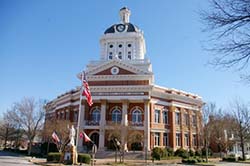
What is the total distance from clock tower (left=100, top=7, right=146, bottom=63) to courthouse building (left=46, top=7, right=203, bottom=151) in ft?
24.6

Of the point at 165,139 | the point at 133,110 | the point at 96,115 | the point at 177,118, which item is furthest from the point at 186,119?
the point at 96,115

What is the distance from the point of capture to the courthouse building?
1619 inches

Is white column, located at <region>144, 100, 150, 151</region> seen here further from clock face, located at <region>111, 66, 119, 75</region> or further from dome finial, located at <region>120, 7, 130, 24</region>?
dome finial, located at <region>120, 7, 130, 24</region>

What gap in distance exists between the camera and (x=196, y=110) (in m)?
49.2

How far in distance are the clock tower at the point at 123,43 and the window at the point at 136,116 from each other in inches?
673

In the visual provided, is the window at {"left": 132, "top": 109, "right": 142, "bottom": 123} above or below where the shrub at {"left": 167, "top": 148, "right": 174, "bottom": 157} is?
above

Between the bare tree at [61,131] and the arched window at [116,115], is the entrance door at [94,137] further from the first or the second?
the bare tree at [61,131]

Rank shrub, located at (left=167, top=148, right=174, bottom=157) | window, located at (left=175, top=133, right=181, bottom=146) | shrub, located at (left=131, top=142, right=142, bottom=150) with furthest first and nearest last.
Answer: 1. window, located at (left=175, top=133, right=181, bottom=146)
2. shrub, located at (left=131, top=142, right=142, bottom=150)
3. shrub, located at (left=167, top=148, right=174, bottom=157)

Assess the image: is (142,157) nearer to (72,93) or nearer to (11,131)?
(72,93)

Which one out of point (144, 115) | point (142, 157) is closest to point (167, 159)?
point (142, 157)

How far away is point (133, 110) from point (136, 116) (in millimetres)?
1097

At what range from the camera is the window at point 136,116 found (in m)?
→ 42.8

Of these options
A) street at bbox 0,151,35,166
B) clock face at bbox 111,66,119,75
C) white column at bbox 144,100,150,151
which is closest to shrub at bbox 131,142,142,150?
white column at bbox 144,100,150,151

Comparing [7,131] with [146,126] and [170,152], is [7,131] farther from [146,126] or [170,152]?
[170,152]
